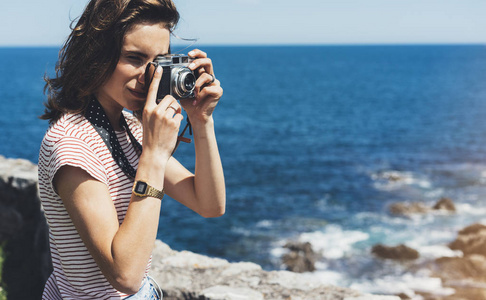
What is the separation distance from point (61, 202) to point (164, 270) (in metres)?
1.85

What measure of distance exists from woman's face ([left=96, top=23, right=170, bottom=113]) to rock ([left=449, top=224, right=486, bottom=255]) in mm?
19131

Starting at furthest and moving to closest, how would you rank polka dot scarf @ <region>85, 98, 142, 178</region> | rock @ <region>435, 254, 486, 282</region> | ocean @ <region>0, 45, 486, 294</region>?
ocean @ <region>0, 45, 486, 294</region>
rock @ <region>435, 254, 486, 282</region>
polka dot scarf @ <region>85, 98, 142, 178</region>

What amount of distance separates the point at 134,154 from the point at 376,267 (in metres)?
16.7

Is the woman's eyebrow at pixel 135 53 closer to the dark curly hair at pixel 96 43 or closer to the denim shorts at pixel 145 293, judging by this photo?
the dark curly hair at pixel 96 43

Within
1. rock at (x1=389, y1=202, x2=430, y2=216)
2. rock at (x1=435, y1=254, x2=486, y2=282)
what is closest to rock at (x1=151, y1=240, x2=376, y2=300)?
rock at (x1=435, y1=254, x2=486, y2=282)

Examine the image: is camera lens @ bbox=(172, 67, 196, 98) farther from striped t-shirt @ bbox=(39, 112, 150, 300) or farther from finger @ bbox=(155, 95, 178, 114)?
striped t-shirt @ bbox=(39, 112, 150, 300)

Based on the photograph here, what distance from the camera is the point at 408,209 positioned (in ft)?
76.6

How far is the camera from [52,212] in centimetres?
212

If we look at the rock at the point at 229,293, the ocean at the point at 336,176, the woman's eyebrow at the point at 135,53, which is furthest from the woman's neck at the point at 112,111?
the ocean at the point at 336,176

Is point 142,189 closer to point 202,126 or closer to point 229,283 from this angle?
point 202,126

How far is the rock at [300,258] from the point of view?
17469 mm

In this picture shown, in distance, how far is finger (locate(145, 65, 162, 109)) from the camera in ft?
6.85

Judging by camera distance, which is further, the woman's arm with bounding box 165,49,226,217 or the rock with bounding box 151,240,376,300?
the rock with bounding box 151,240,376,300

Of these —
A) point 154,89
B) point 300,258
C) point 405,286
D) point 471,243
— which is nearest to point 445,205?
point 471,243
